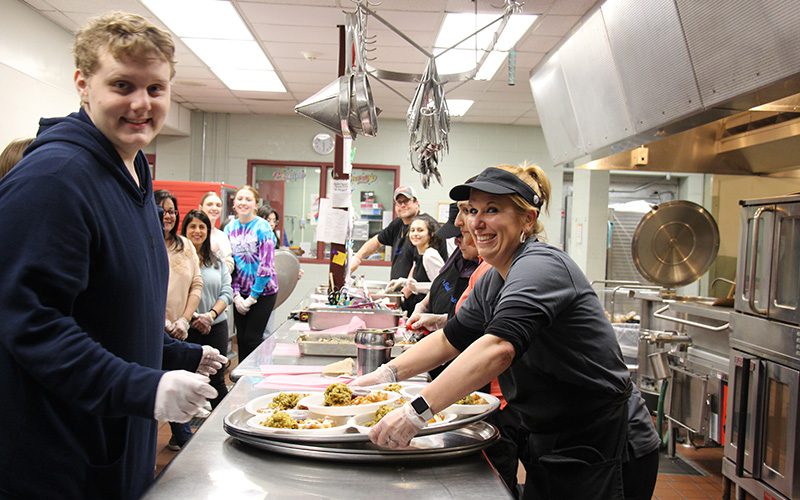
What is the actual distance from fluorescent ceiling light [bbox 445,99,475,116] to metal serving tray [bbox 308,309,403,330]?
18.3 feet

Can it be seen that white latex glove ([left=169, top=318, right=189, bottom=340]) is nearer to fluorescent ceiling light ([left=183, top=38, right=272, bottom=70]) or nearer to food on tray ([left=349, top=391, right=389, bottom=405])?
food on tray ([left=349, top=391, right=389, bottom=405])

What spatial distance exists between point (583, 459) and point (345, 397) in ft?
2.14

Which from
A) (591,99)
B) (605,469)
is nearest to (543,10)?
(591,99)

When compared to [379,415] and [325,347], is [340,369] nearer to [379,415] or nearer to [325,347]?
[325,347]

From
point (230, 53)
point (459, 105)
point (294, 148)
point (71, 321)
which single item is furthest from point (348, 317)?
point (294, 148)

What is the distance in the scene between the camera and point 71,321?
4.01 feet

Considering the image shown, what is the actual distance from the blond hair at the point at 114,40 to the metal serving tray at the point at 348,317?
82.2 inches

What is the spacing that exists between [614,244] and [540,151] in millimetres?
2153

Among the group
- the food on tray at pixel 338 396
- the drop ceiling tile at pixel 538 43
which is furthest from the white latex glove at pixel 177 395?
the drop ceiling tile at pixel 538 43

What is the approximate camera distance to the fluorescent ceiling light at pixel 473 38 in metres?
5.72

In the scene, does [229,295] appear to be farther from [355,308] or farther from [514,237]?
[514,237]

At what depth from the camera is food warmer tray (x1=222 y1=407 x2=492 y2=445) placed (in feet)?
5.15

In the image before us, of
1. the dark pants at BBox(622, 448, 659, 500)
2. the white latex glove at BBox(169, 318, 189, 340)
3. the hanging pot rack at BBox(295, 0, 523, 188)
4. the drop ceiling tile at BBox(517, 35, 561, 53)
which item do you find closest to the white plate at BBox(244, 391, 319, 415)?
the dark pants at BBox(622, 448, 659, 500)

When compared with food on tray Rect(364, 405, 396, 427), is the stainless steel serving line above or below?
below
